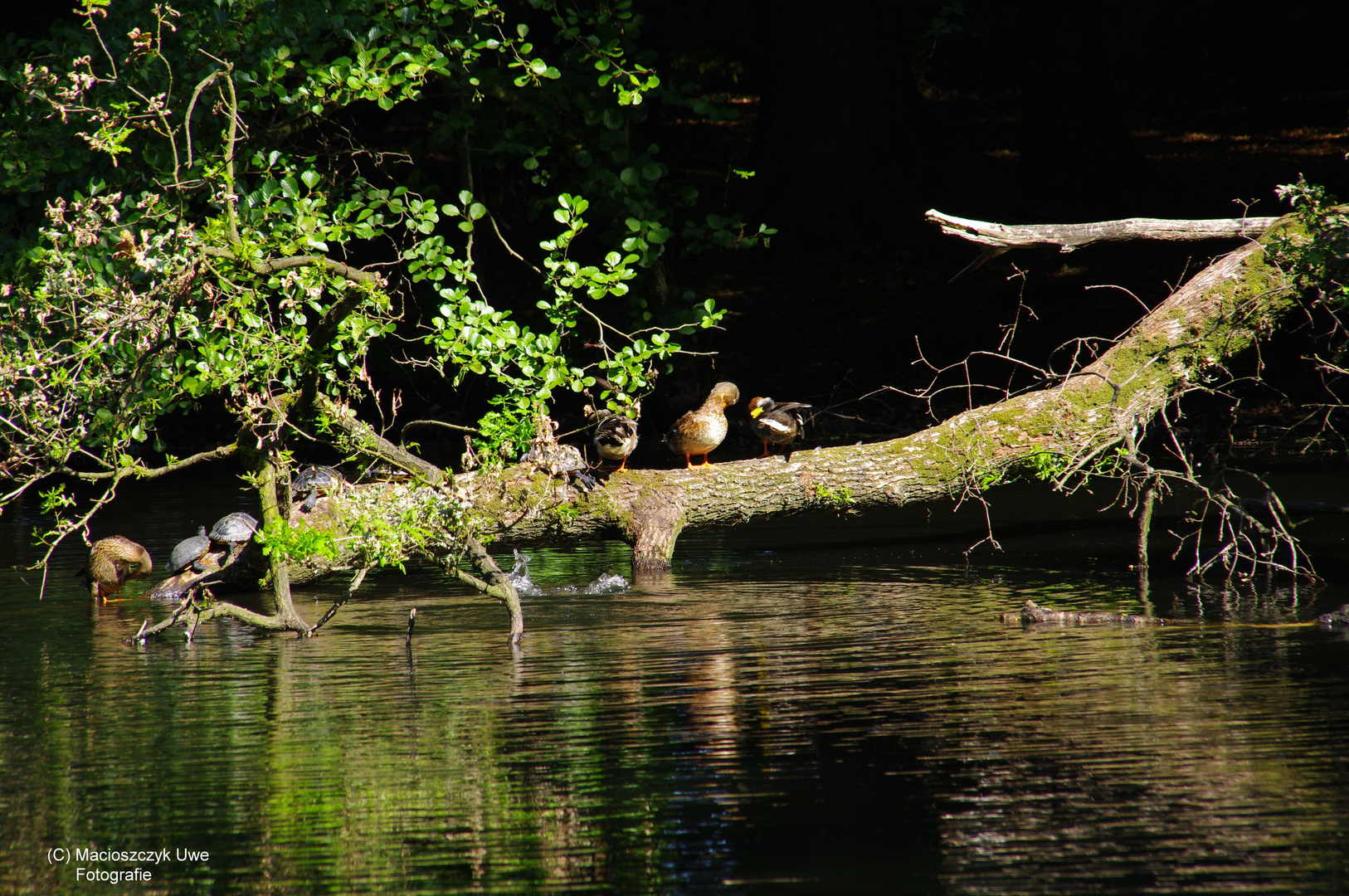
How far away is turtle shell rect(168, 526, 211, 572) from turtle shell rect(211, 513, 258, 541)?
11 centimetres

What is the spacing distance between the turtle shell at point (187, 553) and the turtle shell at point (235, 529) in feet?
0.35

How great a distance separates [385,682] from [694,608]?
214 centimetres

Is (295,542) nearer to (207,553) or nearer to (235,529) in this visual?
(235,529)

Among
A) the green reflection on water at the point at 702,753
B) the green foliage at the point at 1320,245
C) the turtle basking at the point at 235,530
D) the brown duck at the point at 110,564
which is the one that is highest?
the green foliage at the point at 1320,245

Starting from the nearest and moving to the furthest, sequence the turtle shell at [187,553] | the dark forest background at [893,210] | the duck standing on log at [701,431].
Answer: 1. the turtle shell at [187,553]
2. the duck standing on log at [701,431]
3. the dark forest background at [893,210]

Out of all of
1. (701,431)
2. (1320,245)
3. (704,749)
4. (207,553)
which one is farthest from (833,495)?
(704,749)

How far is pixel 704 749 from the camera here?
4.72 metres

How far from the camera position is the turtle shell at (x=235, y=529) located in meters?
8.65

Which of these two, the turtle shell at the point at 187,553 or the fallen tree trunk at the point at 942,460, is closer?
the fallen tree trunk at the point at 942,460

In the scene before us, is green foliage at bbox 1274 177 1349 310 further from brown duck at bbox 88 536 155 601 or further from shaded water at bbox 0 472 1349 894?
brown duck at bbox 88 536 155 601

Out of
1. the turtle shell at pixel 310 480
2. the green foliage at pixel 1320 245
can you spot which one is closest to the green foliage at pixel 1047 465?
the green foliage at pixel 1320 245

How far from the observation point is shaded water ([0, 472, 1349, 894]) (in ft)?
12.2

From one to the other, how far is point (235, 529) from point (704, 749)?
199 inches

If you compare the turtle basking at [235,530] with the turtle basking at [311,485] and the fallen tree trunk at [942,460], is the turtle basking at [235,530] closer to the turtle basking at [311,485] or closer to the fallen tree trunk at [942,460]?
the turtle basking at [311,485]
